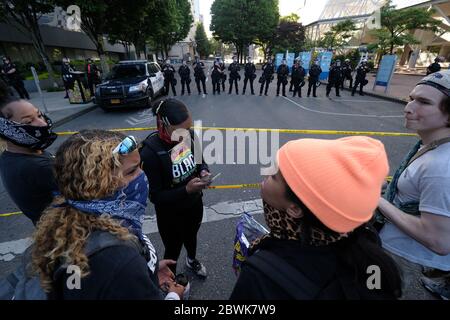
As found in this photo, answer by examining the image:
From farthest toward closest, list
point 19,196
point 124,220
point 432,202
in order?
point 19,196
point 432,202
point 124,220

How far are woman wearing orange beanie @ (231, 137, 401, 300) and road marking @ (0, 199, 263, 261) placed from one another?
2.66 m

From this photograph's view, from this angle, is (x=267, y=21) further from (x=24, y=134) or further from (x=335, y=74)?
(x=24, y=134)

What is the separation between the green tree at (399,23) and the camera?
869 inches

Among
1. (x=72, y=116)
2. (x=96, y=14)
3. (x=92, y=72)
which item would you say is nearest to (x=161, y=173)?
(x=72, y=116)

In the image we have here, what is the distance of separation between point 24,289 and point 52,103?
13398mm

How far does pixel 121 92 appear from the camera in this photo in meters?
9.66

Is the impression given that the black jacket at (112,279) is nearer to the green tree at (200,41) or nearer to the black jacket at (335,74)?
the black jacket at (335,74)

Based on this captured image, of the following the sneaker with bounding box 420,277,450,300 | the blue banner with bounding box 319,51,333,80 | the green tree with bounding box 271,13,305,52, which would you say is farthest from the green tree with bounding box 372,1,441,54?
the sneaker with bounding box 420,277,450,300

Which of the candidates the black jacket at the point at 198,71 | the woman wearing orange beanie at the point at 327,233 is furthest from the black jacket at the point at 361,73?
the woman wearing orange beanie at the point at 327,233

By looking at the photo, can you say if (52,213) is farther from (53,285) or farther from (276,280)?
(276,280)

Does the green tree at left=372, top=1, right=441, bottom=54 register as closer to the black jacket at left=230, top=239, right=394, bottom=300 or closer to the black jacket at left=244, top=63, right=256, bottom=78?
the black jacket at left=244, top=63, right=256, bottom=78

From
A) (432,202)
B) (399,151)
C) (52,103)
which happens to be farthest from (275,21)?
(432,202)

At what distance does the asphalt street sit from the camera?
2.95 metres

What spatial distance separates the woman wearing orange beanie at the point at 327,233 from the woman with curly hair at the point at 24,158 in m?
1.57
